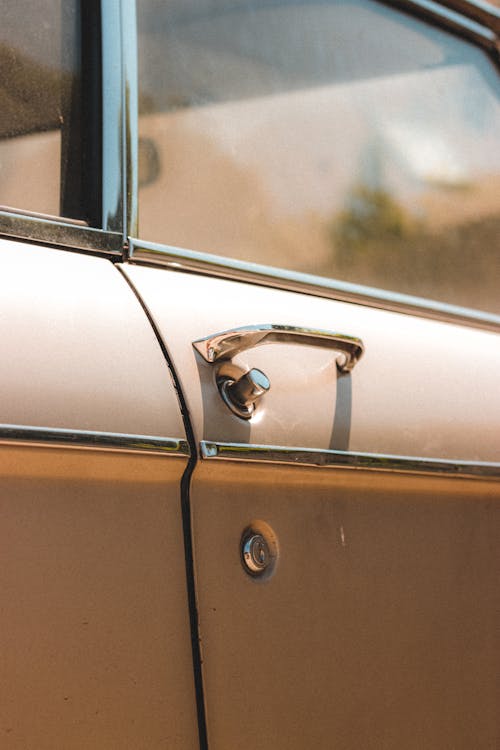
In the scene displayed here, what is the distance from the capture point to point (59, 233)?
1.22 meters

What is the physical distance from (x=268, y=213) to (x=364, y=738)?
2.82ft

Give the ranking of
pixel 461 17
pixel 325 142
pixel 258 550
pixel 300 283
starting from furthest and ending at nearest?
1. pixel 461 17
2. pixel 325 142
3. pixel 300 283
4. pixel 258 550

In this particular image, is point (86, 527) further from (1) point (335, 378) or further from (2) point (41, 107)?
(2) point (41, 107)

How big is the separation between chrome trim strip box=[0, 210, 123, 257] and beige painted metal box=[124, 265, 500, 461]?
51mm

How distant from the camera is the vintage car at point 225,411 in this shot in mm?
1007

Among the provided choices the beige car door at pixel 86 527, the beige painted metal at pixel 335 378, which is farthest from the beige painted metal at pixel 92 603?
the beige painted metal at pixel 335 378

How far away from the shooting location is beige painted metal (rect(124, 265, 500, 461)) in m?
1.18

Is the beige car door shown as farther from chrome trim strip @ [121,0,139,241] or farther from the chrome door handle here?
chrome trim strip @ [121,0,139,241]

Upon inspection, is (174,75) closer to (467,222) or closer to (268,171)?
(268,171)

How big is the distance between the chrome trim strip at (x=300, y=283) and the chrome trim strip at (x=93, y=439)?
34cm

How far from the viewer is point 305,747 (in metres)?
1.16

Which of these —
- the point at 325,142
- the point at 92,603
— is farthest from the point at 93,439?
the point at 325,142

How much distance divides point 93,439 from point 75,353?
11cm

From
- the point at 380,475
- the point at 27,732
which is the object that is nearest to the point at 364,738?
the point at 380,475
